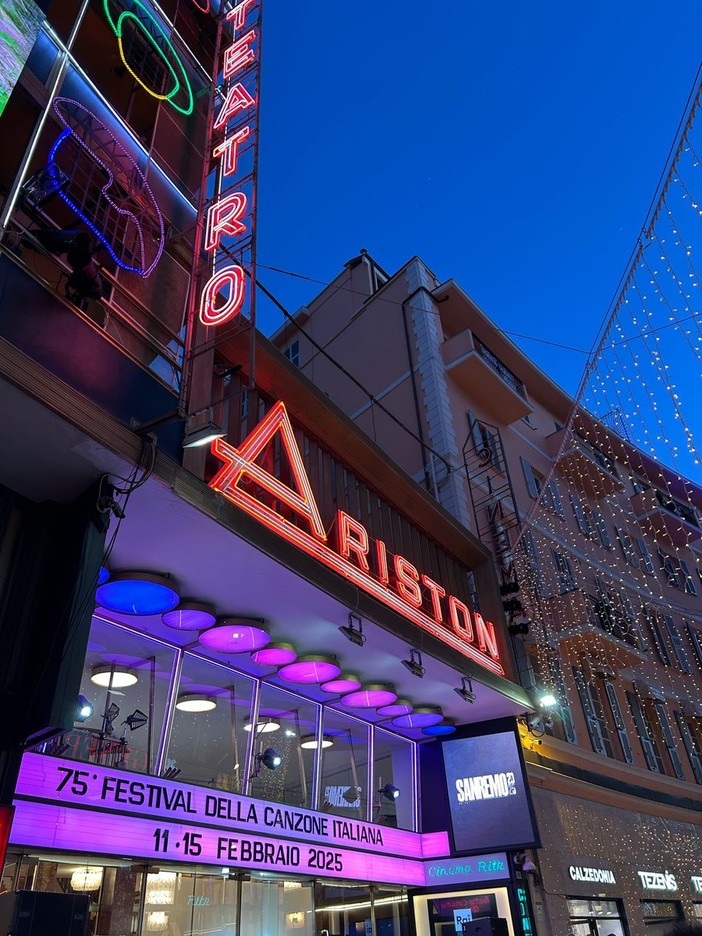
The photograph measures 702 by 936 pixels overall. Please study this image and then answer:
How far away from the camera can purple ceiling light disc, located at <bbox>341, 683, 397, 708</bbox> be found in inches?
458

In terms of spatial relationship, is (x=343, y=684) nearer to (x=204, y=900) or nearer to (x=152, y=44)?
(x=204, y=900)

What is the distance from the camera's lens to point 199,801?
29.4ft

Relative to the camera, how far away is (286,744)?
36.3 ft

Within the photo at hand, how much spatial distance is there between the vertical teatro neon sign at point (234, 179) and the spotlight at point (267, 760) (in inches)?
251

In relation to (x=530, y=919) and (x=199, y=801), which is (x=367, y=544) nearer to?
(x=199, y=801)

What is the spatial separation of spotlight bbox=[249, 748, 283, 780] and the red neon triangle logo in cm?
356

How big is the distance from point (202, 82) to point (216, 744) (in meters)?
11.2

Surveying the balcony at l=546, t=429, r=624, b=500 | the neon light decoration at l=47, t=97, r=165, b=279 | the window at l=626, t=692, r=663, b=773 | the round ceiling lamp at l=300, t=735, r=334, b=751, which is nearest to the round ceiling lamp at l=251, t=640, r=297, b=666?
the round ceiling lamp at l=300, t=735, r=334, b=751

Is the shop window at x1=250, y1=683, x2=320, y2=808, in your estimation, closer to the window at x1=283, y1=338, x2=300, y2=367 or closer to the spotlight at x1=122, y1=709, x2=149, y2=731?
the spotlight at x1=122, y1=709, x2=149, y2=731

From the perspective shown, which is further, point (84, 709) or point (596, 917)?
point (596, 917)

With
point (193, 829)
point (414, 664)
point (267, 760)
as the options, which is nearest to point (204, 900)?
point (193, 829)

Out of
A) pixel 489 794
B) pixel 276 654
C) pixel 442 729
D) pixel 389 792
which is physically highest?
pixel 276 654

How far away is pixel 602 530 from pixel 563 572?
4.82 meters

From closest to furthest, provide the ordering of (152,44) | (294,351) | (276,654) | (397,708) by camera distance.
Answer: (276,654) → (152,44) → (397,708) → (294,351)
